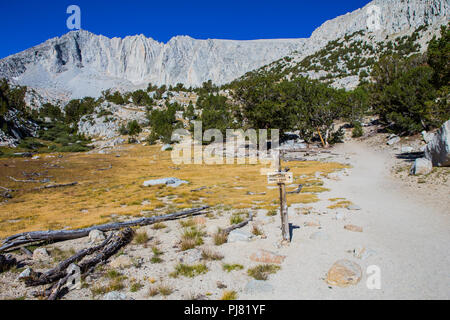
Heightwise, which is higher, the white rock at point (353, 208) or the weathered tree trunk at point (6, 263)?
the white rock at point (353, 208)

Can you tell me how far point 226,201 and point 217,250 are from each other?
8377 millimetres

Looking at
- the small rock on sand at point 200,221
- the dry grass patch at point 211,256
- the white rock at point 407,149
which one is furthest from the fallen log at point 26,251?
the white rock at point 407,149

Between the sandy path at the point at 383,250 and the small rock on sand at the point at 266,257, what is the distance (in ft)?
0.85

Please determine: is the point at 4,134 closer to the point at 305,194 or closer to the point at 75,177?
the point at 75,177

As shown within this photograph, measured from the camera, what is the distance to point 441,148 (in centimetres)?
1839

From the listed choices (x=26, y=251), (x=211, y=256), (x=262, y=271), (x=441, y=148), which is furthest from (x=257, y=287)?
(x=441, y=148)

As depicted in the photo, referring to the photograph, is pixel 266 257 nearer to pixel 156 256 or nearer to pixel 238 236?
pixel 238 236

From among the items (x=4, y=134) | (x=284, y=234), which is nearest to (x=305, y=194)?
(x=284, y=234)

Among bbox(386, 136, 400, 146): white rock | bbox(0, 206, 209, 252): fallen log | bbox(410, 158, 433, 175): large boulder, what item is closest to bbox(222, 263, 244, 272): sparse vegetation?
bbox(0, 206, 209, 252): fallen log

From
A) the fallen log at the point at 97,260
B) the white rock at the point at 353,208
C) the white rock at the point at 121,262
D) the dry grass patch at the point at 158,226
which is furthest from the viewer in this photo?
the white rock at the point at 353,208

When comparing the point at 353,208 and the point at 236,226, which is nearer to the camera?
the point at 236,226

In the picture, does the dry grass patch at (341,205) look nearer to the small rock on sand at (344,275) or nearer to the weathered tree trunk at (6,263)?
the small rock on sand at (344,275)

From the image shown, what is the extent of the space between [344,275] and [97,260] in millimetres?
7526

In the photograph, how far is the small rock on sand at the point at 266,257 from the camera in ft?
25.9
